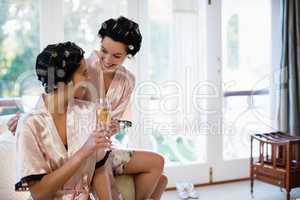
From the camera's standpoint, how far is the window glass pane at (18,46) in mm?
3332

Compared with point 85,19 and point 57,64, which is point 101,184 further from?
point 85,19

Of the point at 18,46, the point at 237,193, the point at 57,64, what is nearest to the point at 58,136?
the point at 57,64

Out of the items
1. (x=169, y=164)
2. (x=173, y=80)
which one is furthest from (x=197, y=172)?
(x=173, y=80)

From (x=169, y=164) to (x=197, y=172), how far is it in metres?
0.30

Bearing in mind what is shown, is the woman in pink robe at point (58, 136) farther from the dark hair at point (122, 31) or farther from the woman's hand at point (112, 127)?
the dark hair at point (122, 31)

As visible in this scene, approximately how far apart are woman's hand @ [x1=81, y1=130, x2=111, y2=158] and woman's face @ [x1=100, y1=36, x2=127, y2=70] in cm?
54

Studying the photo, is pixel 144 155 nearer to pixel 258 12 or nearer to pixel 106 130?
pixel 106 130

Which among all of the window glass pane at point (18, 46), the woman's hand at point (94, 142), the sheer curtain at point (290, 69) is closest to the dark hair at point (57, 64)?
the woman's hand at point (94, 142)

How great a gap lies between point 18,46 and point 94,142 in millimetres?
1875

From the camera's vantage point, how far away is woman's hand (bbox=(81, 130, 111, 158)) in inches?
70.3

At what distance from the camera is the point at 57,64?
180 centimetres

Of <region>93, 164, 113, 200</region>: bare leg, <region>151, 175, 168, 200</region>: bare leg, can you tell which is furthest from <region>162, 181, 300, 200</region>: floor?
<region>93, 164, 113, 200</region>: bare leg

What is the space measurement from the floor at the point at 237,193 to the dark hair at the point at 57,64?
2.19 m

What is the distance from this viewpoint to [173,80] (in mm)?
3893
